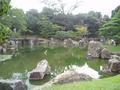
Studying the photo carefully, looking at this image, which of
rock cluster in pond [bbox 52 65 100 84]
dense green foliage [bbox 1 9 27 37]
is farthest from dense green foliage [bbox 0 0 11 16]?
dense green foliage [bbox 1 9 27 37]

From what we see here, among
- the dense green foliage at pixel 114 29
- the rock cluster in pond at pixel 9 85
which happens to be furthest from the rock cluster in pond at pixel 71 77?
the dense green foliage at pixel 114 29

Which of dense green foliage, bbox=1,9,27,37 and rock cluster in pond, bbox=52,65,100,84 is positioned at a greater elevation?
dense green foliage, bbox=1,9,27,37

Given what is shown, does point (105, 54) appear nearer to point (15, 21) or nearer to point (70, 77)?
point (70, 77)

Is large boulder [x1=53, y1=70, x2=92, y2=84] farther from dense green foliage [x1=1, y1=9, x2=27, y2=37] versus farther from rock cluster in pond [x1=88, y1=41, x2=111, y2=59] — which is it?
dense green foliage [x1=1, y1=9, x2=27, y2=37]

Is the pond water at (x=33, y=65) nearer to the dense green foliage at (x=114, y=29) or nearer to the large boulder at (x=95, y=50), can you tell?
the large boulder at (x=95, y=50)

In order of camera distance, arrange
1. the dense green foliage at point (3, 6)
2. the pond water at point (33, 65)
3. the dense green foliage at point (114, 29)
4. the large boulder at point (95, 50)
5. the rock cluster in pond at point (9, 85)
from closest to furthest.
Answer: the dense green foliage at point (3, 6), the rock cluster in pond at point (9, 85), the pond water at point (33, 65), the large boulder at point (95, 50), the dense green foliage at point (114, 29)

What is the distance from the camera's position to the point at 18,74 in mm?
16156

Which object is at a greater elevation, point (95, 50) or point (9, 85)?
point (9, 85)

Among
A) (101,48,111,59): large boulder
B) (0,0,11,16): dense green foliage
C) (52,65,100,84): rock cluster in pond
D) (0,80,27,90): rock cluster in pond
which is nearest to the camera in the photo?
(0,0,11,16): dense green foliage

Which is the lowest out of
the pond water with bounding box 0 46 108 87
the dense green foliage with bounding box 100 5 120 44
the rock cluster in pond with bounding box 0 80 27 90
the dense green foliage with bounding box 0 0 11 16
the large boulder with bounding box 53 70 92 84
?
the pond water with bounding box 0 46 108 87

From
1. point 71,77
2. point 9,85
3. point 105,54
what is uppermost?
point 9,85

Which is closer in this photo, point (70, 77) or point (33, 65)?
point (70, 77)

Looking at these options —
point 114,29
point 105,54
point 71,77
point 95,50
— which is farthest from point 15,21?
point 71,77

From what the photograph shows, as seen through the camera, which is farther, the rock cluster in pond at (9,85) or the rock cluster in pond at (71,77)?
the rock cluster in pond at (71,77)
